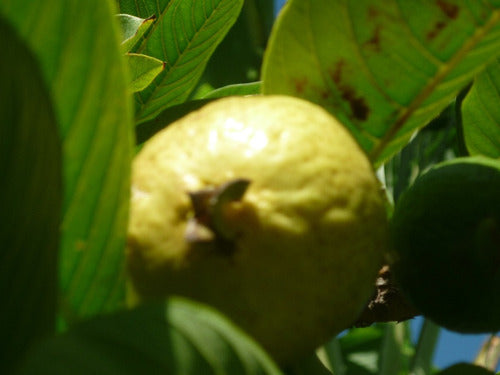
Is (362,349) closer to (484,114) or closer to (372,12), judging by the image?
(484,114)

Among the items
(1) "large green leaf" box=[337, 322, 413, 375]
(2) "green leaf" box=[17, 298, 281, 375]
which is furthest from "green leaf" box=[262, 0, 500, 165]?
(1) "large green leaf" box=[337, 322, 413, 375]

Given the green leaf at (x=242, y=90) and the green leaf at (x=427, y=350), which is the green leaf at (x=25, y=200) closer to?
the green leaf at (x=242, y=90)

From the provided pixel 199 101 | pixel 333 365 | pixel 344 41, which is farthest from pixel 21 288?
pixel 333 365

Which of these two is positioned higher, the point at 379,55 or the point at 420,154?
the point at 379,55

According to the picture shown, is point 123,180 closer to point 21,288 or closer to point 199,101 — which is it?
point 21,288

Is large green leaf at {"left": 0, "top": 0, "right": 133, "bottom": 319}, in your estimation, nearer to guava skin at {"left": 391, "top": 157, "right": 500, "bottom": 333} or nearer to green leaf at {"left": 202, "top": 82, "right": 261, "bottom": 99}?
guava skin at {"left": 391, "top": 157, "right": 500, "bottom": 333}

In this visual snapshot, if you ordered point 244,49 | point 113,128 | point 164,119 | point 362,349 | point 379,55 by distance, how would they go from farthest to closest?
point 362,349, point 244,49, point 164,119, point 379,55, point 113,128

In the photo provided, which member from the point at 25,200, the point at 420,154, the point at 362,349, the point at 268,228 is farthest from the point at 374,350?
the point at 25,200
